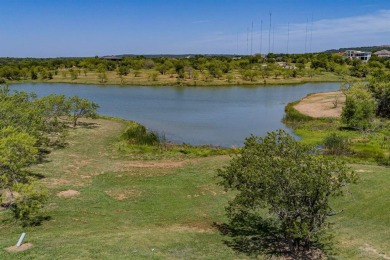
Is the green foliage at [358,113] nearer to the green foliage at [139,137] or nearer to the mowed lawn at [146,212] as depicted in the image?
the mowed lawn at [146,212]

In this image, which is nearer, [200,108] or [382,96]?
[382,96]

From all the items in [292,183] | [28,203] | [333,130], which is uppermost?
[292,183]

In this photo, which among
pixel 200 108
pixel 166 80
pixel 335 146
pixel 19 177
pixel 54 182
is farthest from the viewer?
pixel 166 80

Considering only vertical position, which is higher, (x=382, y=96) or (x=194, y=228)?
(x=382, y=96)

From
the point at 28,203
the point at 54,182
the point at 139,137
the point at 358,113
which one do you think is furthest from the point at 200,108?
the point at 28,203

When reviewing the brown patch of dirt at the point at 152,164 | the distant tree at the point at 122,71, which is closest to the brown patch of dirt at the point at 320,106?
the brown patch of dirt at the point at 152,164

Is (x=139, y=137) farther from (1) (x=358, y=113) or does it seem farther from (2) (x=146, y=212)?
(1) (x=358, y=113)

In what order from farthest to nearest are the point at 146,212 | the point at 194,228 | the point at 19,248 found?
the point at 146,212 → the point at 194,228 → the point at 19,248
